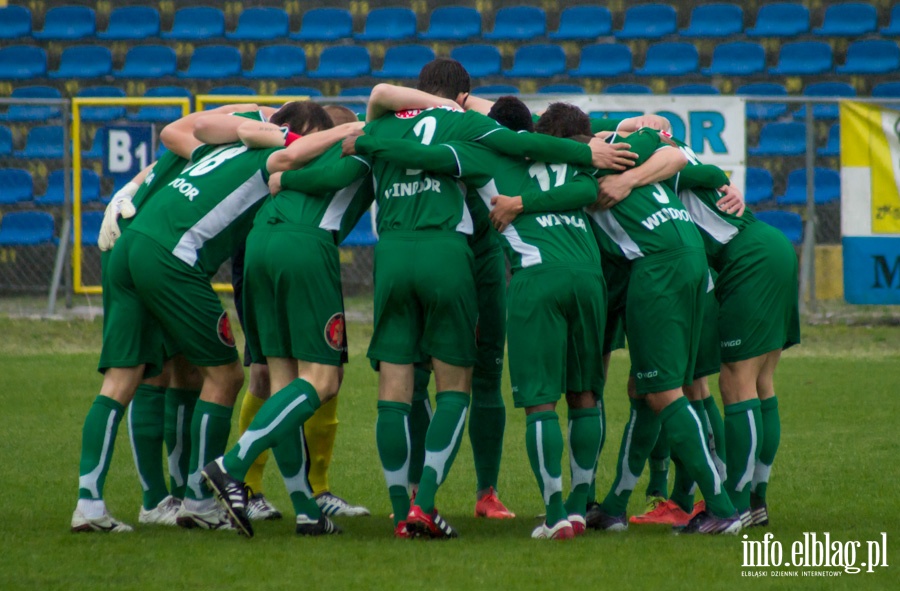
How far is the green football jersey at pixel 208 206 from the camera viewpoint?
5.27 metres

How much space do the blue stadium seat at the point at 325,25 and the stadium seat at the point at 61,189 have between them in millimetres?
3705

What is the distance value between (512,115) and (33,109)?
1188cm

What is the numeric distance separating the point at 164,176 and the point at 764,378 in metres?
3.01

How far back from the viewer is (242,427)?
6.06 meters

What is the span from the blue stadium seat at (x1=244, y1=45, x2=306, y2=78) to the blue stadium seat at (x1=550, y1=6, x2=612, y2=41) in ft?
11.6

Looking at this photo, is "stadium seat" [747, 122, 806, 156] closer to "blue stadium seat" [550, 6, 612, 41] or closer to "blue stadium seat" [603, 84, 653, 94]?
"blue stadium seat" [603, 84, 653, 94]

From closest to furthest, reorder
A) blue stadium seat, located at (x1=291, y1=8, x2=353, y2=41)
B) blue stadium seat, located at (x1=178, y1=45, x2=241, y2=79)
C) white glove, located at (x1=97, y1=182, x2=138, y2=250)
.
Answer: white glove, located at (x1=97, y1=182, x2=138, y2=250) → blue stadium seat, located at (x1=178, y1=45, x2=241, y2=79) → blue stadium seat, located at (x1=291, y1=8, x2=353, y2=41)

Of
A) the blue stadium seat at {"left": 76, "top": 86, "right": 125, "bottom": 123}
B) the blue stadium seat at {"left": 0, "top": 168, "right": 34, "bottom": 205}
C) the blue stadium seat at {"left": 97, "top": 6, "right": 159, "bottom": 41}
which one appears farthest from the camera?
the blue stadium seat at {"left": 97, "top": 6, "right": 159, "bottom": 41}

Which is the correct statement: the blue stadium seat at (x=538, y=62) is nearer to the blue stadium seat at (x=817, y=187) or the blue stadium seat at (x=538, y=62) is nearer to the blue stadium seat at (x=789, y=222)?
the blue stadium seat at (x=817, y=187)

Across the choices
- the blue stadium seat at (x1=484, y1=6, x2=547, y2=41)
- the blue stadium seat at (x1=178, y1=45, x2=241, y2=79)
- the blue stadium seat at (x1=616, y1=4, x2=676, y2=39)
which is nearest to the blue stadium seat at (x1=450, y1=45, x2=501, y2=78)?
the blue stadium seat at (x1=484, y1=6, x2=547, y2=41)

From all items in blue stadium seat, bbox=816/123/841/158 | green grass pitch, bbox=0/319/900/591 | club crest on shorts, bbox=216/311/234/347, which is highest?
blue stadium seat, bbox=816/123/841/158

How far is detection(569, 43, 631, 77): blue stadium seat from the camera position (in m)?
16.0

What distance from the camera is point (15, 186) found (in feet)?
48.7

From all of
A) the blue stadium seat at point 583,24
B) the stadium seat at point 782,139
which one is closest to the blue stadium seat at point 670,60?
the blue stadium seat at point 583,24
